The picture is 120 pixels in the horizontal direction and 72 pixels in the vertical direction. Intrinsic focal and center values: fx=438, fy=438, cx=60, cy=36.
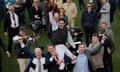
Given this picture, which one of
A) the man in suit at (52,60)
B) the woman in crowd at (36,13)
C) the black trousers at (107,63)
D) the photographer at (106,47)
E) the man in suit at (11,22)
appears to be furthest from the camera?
the woman in crowd at (36,13)

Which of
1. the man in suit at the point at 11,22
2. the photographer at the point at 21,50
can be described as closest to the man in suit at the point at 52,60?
the photographer at the point at 21,50

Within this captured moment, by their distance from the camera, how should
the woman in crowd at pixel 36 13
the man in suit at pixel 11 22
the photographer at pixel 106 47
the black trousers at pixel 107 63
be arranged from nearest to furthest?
the photographer at pixel 106 47, the black trousers at pixel 107 63, the man in suit at pixel 11 22, the woman in crowd at pixel 36 13

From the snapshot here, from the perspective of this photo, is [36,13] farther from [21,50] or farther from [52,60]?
[52,60]

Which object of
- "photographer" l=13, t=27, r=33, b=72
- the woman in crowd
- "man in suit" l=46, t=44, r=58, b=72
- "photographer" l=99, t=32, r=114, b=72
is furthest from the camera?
the woman in crowd

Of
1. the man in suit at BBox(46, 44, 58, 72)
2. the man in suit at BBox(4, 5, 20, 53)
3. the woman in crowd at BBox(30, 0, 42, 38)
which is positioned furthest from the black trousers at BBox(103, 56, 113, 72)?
the woman in crowd at BBox(30, 0, 42, 38)

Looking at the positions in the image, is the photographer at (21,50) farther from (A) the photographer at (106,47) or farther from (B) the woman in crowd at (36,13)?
(B) the woman in crowd at (36,13)

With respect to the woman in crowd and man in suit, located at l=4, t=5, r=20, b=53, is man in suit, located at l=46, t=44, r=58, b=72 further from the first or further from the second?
the woman in crowd

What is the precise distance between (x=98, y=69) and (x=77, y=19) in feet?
22.4

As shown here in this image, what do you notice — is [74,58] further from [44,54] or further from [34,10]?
[34,10]

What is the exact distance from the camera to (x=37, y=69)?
10.3 metres

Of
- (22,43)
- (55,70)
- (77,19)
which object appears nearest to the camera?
(55,70)

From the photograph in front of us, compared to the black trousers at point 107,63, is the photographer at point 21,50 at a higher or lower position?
higher

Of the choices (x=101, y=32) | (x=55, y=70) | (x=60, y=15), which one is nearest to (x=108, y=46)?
(x=101, y=32)

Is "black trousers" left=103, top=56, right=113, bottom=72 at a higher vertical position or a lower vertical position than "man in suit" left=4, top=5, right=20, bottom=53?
lower
